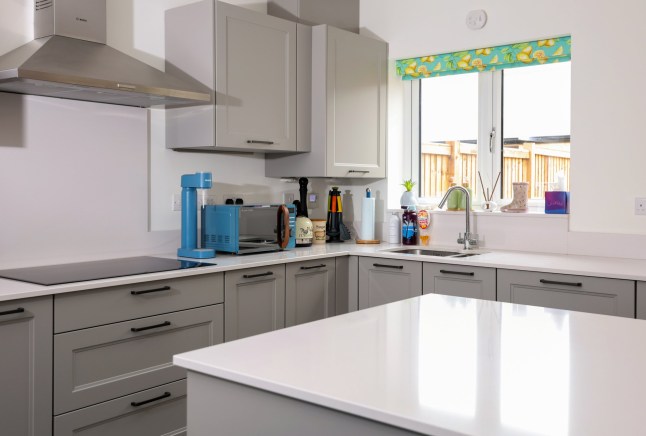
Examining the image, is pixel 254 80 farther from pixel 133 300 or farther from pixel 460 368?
pixel 460 368

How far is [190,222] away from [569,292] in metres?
1.85

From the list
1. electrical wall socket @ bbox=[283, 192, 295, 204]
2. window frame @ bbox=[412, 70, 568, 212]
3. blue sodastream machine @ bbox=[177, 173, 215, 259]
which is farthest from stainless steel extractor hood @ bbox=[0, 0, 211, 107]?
window frame @ bbox=[412, 70, 568, 212]

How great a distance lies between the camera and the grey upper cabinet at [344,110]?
395 cm

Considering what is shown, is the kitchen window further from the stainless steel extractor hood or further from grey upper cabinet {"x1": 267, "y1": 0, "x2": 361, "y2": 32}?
the stainless steel extractor hood

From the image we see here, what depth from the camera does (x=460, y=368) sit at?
4.43 feet

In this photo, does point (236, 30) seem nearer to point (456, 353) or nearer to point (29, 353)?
point (29, 353)

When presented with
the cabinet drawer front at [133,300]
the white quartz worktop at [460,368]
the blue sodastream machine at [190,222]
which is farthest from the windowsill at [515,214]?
the white quartz worktop at [460,368]

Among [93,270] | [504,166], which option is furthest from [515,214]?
[93,270]

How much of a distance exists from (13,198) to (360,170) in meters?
2.06

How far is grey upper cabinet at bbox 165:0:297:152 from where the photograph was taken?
3395 mm

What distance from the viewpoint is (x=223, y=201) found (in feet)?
12.7

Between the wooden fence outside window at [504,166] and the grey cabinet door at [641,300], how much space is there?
108 centimetres

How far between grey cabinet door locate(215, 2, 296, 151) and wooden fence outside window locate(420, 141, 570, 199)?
3.52ft

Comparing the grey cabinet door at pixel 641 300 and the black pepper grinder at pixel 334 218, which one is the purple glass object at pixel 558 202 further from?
the black pepper grinder at pixel 334 218
